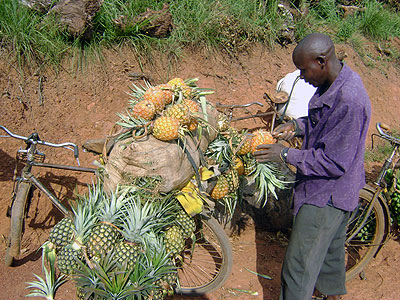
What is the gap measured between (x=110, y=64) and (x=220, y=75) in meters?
2.12

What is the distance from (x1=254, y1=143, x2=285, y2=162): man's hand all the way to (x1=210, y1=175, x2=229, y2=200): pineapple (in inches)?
16.8

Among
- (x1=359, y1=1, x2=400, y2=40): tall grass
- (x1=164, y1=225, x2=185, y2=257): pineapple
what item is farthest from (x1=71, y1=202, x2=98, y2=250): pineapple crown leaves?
(x1=359, y1=1, x2=400, y2=40): tall grass

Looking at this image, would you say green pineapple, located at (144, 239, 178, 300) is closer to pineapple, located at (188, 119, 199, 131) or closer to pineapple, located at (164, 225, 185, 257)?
pineapple, located at (164, 225, 185, 257)

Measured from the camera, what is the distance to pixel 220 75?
6391 mm

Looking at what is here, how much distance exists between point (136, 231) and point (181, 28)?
4.58 meters

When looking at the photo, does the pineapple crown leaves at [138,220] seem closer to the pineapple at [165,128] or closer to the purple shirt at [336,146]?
the pineapple at [165,128]

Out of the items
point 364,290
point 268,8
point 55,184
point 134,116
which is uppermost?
point 268,8

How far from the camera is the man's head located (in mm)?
2457

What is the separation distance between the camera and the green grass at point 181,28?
486 cm

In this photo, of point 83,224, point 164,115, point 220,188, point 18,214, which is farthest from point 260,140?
point 18,214

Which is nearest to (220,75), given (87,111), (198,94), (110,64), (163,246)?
(110,64)

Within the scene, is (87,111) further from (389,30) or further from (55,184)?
(389,30)

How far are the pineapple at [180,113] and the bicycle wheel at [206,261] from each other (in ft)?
3.52

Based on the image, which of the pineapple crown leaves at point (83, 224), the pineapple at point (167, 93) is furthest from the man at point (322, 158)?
the pineapple crown leaves at point (83, 224)
